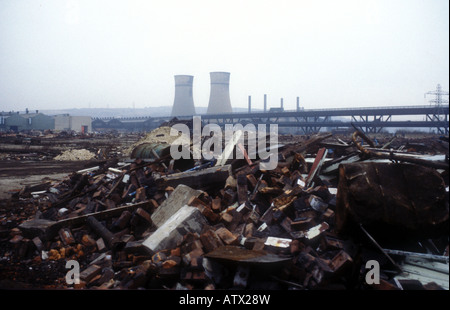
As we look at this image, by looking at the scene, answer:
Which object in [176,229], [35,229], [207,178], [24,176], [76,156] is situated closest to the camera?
[176,229]

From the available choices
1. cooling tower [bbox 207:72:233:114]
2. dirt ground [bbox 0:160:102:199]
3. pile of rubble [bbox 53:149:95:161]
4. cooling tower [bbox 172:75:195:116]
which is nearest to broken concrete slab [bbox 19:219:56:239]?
dirt ground [bbox 0:160:102:199]

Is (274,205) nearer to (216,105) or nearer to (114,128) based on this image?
(216,105)

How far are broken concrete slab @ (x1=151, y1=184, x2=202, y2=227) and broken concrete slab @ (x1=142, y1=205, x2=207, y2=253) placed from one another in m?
0.47

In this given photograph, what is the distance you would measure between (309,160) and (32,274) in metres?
5.17

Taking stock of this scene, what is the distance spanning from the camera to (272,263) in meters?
2.70

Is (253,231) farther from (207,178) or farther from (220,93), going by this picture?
(220,93)

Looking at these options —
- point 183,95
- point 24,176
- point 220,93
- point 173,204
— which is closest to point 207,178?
point 173,204

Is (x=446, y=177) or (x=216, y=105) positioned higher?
(x=216, y=105)

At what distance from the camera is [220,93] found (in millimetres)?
41219

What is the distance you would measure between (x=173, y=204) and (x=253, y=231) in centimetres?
155

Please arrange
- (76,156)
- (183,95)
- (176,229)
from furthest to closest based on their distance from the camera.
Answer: (183,95) < (76,156) < (176,229)

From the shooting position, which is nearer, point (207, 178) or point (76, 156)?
point (207, 178)
